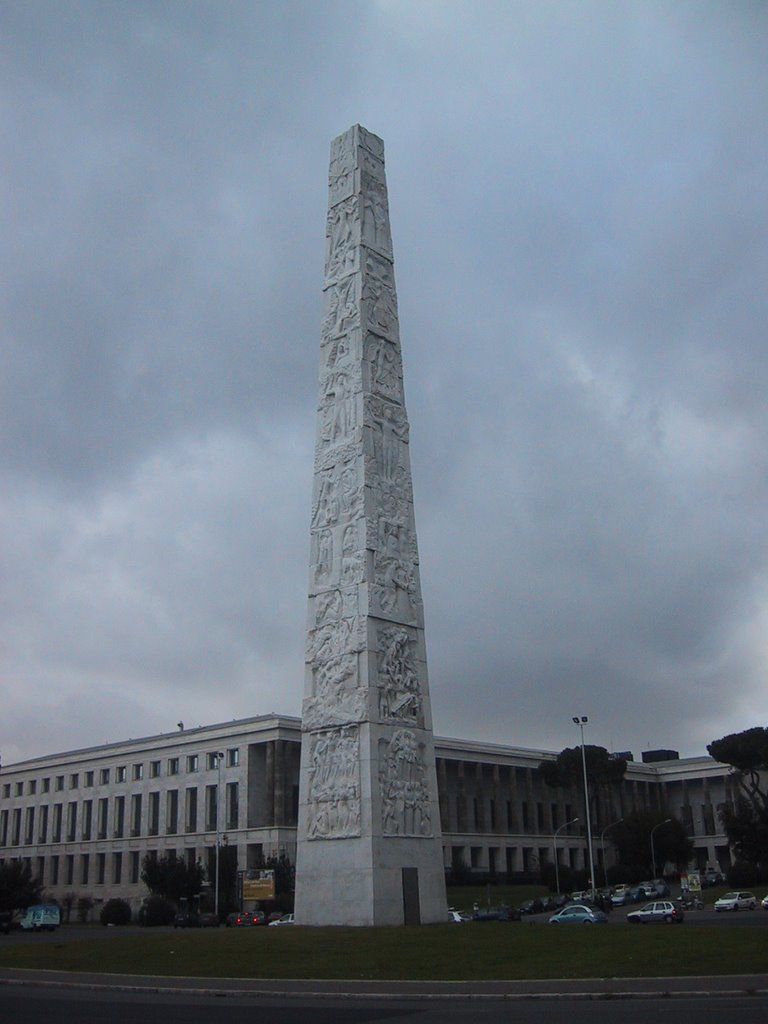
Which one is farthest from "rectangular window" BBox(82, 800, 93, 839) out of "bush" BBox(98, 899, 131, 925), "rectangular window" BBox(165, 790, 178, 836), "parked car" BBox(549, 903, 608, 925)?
"parked car" BBox(549, 903, 608, 925)

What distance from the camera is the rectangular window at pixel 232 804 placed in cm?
7425

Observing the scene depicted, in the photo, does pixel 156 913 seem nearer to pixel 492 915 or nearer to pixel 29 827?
pixel 492 915

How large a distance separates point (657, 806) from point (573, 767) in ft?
69.9

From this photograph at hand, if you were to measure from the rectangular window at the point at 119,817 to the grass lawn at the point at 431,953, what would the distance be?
5693 centimetres

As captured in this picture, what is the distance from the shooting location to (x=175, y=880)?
66.3 metres

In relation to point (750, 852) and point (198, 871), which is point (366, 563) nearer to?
point (198, 871)

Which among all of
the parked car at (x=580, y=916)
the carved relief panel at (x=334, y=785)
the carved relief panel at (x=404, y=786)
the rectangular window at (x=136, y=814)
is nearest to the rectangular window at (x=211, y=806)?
the rectangular window at (x=136, y=814)

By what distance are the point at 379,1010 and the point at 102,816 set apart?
75.5m

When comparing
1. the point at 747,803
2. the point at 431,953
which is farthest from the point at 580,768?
the point at 431,953

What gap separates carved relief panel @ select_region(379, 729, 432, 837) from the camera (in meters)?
28.3

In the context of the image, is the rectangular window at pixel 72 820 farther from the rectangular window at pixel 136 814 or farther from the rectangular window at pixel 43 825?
the rectangular window at pixel 136 814

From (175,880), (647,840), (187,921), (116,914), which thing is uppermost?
(647,840)

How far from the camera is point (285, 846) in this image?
70188 mm

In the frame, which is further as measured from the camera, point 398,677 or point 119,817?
point 119,817
